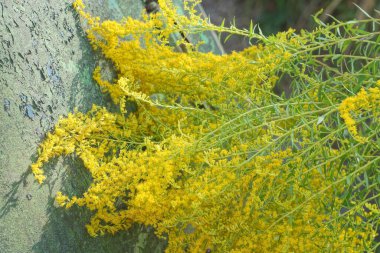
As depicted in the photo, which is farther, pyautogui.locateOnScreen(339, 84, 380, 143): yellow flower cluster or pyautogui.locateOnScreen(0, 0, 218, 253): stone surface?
pyautogui.locateOnScreen(0, 0, 218, 253): stone surface

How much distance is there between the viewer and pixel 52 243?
188 cm

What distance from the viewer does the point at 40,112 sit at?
1904mm

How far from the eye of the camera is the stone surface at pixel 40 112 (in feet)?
5.90

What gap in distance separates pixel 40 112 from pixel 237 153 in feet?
1.98

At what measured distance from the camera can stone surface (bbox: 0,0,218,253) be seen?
180 centimetres

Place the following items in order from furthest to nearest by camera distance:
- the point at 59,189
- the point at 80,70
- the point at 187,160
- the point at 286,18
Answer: the point at 286,18 < the point at 80,70 < the point at 59,189 < the point at 187,160

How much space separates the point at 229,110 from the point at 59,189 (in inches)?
22.2

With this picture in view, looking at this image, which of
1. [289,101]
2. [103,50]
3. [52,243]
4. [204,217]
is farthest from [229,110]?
[52,243]

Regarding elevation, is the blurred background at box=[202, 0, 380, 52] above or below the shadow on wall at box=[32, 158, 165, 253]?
below

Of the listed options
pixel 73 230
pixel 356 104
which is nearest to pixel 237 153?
pixel 356 104

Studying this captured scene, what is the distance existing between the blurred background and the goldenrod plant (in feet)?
8.36

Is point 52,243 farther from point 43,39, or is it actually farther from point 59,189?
point 43,39

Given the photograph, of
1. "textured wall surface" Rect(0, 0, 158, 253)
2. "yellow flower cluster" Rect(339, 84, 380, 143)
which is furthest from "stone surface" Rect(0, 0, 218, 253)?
"yellow flower cluster" Rect(339, 84, 380, 143)

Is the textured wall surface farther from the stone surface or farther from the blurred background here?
the blurred background
